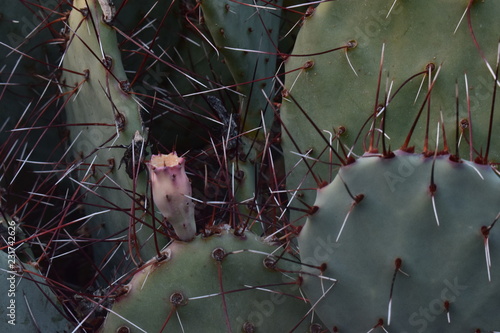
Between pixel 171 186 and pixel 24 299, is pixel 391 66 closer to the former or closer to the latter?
pixel 171 186

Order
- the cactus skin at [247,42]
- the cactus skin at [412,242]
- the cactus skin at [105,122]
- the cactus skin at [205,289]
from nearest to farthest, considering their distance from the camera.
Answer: the cactus skin at [412,242] < the cactus skin at [205,289] < the cactus skin at [105,122] < the cactus skin at [247,42]

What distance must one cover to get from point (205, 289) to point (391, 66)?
0.52 meters

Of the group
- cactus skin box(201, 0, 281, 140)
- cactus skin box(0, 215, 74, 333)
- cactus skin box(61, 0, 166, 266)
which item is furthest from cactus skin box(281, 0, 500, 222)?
cactus skin box(0, 215, 74, 333)

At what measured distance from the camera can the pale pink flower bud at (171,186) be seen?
110cm

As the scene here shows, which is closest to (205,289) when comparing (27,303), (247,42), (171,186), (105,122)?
(171,186)

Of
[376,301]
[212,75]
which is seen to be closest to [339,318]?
[376,301]

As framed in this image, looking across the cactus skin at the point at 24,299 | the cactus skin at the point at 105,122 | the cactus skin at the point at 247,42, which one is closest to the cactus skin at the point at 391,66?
the cactus skin at the point at 247,42

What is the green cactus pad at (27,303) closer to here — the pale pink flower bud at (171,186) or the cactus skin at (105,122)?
the cactus skin at (105,122)

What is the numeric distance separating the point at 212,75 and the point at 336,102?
23.1 inches

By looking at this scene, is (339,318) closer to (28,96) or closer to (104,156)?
(104,156)

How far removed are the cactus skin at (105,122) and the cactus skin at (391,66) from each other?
0.32 m

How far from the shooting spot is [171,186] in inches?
43.7

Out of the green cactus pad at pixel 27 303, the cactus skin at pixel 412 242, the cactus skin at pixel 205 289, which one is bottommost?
the green cactus pad at pixel 27 303

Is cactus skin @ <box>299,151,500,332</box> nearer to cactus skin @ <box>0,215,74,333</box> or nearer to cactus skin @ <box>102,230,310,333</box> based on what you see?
cactus skin @ <box>102,230,310,333</box>
